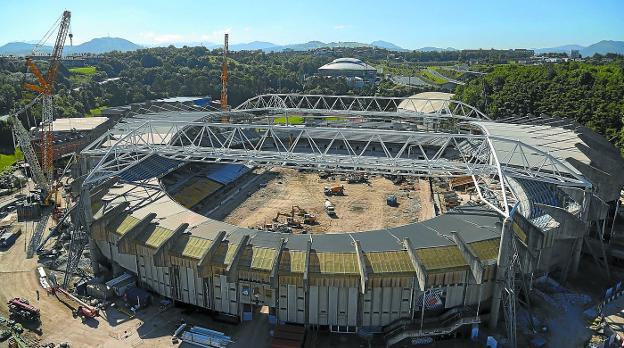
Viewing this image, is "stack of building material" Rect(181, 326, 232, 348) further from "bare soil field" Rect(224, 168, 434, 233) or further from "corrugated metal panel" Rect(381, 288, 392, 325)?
"bare soil field" Rect(224, 168, 434, 233)

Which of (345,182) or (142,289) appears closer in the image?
(142,289)

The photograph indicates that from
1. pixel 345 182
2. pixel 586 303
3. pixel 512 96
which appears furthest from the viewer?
pixel 512 96

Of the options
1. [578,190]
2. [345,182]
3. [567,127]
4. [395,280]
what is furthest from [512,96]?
[395,280]

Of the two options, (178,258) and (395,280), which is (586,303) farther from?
(178,258)

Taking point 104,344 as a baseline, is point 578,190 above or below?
above

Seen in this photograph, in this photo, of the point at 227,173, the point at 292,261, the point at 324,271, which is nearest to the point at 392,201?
the point at 227,173

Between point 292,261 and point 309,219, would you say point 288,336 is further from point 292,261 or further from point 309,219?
point 309,219

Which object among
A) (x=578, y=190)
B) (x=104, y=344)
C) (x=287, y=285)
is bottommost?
(x=104, y=344)
